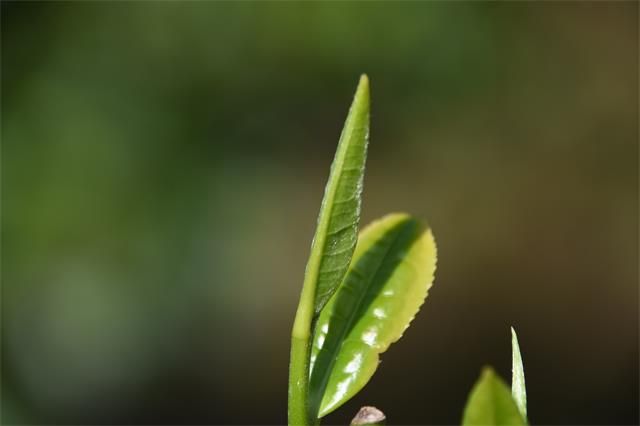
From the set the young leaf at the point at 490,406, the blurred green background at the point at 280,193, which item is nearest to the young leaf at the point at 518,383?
the young leaf at the point at 490,406

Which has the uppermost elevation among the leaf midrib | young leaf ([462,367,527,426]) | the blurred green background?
the blurred green background

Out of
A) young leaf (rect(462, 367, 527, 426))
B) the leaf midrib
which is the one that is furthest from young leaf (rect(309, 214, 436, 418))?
young leaf (rect(462, 367, 527, 426))

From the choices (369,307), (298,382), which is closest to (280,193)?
(369,307)

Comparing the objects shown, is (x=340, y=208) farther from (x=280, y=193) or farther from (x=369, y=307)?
(x=280, y=193)

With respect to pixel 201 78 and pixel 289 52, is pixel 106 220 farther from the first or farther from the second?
pixel 289 52

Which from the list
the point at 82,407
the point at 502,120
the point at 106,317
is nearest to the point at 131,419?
the point at 82,407

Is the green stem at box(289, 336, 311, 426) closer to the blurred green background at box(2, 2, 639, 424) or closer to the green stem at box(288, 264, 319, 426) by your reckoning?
the green stem at box(288, 264, 319, 426)
